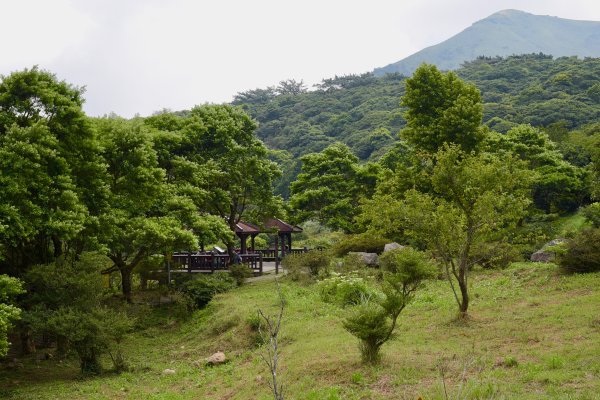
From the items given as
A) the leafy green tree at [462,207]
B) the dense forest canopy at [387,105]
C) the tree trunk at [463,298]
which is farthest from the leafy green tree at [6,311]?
the dense forest canopy at [387,105]

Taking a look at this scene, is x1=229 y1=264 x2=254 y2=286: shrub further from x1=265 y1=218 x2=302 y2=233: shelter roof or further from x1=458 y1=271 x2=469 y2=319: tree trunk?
x1=458 y1=271 x2=469 y2=319: tree trunk

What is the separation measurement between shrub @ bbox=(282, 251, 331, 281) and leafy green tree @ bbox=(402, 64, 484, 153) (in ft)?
26.9

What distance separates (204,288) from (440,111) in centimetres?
1466

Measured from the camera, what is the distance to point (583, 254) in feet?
54.0

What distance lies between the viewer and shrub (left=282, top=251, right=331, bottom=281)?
23125mm

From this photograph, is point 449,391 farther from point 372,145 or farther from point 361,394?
point 372,145

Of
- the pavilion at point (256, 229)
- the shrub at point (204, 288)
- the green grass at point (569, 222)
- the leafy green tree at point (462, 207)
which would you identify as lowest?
the shrub at point (204, 288)

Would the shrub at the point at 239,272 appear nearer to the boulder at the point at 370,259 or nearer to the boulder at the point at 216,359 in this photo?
the boulder at the point at 370,259

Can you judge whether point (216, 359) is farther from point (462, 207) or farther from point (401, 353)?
point (462, 207)

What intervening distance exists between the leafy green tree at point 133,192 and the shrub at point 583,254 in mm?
12843

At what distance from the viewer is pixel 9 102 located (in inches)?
581

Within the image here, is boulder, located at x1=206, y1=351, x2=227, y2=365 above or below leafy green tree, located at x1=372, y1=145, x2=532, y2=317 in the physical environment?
below

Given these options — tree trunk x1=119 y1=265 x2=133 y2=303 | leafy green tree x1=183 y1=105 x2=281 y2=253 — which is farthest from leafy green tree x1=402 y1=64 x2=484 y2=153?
tree trunk x1=119 y1=265 x2=133 y2=303

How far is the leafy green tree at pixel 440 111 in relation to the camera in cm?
2597
